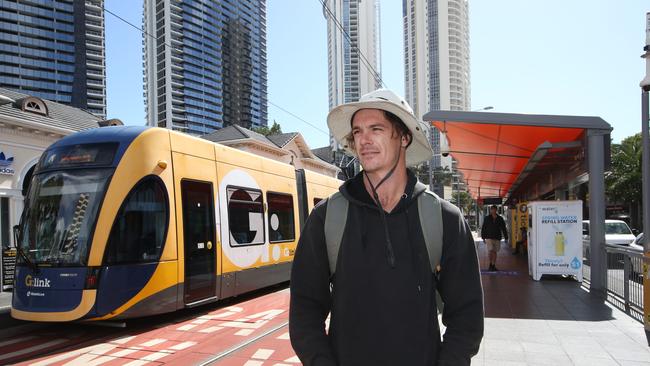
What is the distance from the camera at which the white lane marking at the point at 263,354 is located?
5769 millimetres

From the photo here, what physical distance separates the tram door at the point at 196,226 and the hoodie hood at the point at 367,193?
6402mm

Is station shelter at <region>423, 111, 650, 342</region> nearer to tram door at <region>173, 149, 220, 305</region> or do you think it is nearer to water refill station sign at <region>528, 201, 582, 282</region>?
water refill station sign at <region>528, 201, 582, 282</region>

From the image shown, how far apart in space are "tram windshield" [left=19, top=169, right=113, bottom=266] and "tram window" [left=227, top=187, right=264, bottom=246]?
8.95ft

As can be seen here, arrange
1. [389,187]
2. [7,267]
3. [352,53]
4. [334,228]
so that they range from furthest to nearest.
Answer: [352,53] < [7,267] < [389,187] < [334,228]

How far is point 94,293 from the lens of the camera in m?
6.72

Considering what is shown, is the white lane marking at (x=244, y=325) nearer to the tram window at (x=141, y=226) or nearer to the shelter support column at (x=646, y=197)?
the tram window at (x=141, y=226)

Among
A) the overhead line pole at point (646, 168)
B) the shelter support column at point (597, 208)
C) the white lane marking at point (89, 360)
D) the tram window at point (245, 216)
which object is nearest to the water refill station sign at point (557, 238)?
the shelter support column at point (597, 208)

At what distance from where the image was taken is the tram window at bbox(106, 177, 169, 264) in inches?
276

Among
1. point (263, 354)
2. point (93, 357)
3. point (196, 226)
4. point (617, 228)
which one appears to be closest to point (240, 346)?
point (263, 354)

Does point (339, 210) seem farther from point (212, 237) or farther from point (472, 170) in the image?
point (472, 170)

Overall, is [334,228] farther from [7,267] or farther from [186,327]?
[7,267]

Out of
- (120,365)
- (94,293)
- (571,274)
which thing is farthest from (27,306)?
(571,274)

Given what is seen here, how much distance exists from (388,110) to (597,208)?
31.2 feet

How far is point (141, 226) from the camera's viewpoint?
7309mm
